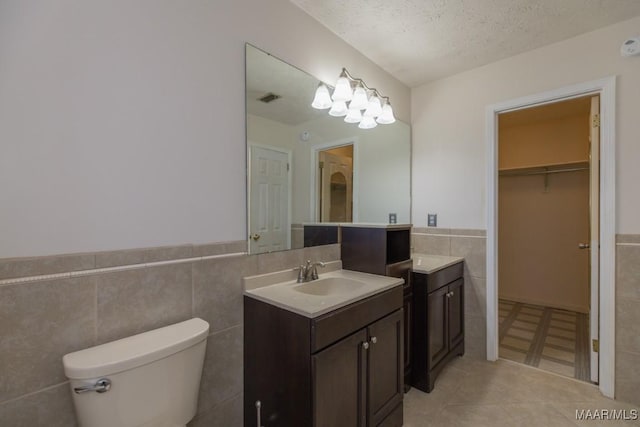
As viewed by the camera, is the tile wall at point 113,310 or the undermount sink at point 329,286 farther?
the undermount sink at point 329,286

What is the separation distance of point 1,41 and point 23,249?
2.12 ft

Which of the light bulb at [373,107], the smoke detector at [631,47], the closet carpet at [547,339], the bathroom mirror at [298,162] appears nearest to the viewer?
the bathroom mirror at [298,162]

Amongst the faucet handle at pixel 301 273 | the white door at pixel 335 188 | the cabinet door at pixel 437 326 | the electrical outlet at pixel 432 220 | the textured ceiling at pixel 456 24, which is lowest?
the cabinet door at pixel 437 326

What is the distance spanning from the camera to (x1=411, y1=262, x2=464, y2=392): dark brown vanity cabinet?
1.95 metres

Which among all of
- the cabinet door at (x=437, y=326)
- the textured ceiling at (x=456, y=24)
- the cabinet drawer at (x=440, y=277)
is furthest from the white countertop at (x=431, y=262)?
the textured ceiling at (x=456, y=24)

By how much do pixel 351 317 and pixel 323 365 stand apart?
241mm

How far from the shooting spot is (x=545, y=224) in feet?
11.8

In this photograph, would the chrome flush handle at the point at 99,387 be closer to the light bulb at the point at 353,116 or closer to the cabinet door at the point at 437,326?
the cabinet door at the point at 437,326

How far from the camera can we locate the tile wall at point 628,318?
6.00ft

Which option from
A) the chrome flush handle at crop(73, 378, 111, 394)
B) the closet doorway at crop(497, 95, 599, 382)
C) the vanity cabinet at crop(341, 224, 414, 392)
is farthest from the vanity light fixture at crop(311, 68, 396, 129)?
the closet doorway at crop(497, 95, 599, 382)

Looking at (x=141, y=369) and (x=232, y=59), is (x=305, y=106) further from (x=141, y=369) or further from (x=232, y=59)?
(x=141, y=369)

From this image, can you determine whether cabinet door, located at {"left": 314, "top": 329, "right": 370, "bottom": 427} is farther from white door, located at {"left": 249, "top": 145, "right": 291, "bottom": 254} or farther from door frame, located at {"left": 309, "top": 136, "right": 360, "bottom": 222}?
door frame, located at {"left": 309, "top": 136, "right": 360, "bottom": 222}

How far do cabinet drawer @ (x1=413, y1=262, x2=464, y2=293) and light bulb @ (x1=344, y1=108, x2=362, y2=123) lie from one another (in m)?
1.21

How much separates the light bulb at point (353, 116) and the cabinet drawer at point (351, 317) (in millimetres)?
1253
